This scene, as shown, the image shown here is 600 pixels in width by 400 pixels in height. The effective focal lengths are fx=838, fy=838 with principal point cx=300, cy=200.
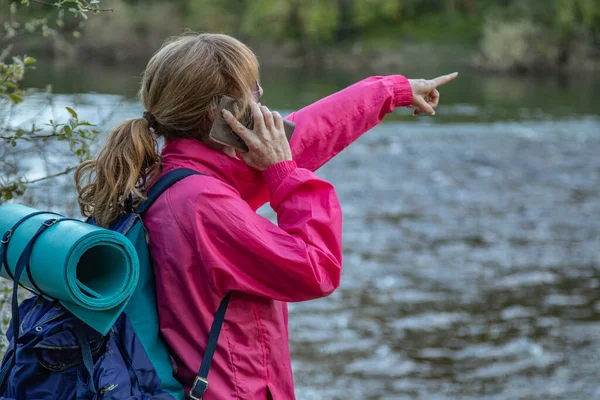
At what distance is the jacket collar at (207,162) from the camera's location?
2.35 meters

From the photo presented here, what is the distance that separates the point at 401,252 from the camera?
11.4m

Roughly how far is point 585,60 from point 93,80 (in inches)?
863

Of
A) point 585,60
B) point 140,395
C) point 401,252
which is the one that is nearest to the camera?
point 140,395

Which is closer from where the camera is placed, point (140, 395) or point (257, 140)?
point (140, 395)

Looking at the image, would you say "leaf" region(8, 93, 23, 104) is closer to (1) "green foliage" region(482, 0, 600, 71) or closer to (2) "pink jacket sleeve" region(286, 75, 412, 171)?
(2) "pink jacket sleeve" region(286, 75, 412, 171)

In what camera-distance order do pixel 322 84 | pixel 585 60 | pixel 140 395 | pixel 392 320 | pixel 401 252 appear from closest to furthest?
pixel 140 395
pixel 392 320
pixel 401 252
pixel 322 84
pixel 585 60

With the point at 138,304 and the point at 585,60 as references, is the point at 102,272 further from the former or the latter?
the point at 585,60

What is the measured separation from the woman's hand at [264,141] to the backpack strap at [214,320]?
17cm

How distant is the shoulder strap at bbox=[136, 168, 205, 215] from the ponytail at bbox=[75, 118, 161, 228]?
2 centimetres

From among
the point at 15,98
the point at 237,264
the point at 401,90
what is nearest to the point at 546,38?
the point at 15,98

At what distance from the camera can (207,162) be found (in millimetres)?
2357

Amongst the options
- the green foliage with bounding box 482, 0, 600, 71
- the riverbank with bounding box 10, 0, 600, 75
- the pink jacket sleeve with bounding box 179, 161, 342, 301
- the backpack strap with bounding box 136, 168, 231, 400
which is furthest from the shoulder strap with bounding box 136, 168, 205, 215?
the green foliage with bounding box 482, 0, 600, 71

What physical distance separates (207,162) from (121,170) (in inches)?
9.5

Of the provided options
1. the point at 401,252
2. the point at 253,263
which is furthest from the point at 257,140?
the point at 401,252
